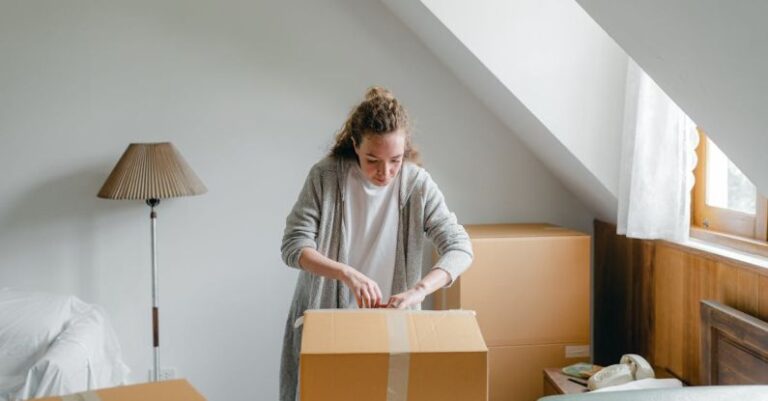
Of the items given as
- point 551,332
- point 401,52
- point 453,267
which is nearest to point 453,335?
point 453,267

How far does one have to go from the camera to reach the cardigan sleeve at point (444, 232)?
1.93 meters

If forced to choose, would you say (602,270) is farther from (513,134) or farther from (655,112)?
(655,112)

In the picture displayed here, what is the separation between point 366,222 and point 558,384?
1.00 meters

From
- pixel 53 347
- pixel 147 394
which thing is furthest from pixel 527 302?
pixel 147 394

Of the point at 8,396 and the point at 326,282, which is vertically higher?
the point at 326,282

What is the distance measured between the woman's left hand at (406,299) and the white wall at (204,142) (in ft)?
5.11

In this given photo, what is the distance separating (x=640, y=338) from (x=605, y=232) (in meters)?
0.47

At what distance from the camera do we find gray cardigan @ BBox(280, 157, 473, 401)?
1937mm

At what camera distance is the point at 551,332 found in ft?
9.56

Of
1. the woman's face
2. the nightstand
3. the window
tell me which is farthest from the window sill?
the woman's face

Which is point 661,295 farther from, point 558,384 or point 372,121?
point 372,121

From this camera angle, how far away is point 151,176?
9.45 feet

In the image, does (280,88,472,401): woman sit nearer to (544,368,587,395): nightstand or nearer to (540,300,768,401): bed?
(540,300,768,401): bed

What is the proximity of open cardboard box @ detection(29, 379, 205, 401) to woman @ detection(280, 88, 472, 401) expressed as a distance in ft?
1.90
